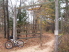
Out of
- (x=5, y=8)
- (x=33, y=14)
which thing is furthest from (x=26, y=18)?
(x=5, y=8)

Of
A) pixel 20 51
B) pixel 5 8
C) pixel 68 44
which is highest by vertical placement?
pixel 5 8

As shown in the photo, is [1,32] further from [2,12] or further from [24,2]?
[24,2]

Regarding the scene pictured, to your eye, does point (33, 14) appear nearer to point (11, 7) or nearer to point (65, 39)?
point (11, 7)

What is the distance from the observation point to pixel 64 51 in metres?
4.25

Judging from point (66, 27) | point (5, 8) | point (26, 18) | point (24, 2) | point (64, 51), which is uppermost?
point (24, 2)

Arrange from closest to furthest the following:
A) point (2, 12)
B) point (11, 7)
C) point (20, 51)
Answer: point (20, 51) → point (2, 12) → point (11, 7)

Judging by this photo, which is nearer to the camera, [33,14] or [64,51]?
[64,51]

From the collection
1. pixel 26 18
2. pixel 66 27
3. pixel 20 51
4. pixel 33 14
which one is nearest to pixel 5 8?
pixel 26 18

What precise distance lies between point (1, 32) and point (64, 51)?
8.44m

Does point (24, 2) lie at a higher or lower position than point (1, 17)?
higher

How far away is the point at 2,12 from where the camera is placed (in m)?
8.62

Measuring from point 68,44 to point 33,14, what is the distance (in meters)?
8.20

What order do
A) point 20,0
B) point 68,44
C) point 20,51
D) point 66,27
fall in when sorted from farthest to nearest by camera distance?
1. point 20,0
2. point 20,51
3. point 66,27
4. point 68,44

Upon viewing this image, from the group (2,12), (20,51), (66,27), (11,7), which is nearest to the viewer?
(66,27)
